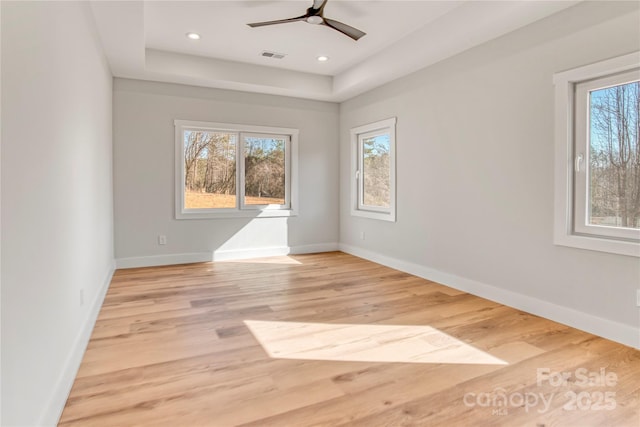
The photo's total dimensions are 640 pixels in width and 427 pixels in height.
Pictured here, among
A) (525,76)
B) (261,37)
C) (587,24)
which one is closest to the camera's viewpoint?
(587,24)

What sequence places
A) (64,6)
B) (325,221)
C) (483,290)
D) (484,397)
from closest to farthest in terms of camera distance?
(484,397)
(64,6)
(483,290)
(325,221)

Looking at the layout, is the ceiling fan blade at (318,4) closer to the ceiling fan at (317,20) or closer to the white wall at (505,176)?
the ceiling fan at (317,20)

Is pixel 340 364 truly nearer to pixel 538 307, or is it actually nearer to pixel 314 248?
pixel 538 307

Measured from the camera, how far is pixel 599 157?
277cm

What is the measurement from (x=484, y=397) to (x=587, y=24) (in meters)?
2.74

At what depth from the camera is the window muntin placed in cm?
260

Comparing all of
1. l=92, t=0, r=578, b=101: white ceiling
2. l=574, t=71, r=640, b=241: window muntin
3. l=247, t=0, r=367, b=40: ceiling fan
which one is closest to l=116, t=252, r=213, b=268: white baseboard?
l=92, t=0, r=578, b=101: white ceiling

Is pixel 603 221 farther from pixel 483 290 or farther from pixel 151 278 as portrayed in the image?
pixel 151 278

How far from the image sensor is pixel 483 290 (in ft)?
11.9

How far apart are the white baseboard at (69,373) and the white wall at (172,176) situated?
1.95 metres

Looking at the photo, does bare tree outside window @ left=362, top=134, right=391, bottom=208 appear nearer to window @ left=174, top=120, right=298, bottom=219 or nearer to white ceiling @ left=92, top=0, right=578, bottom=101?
white ceiling @ left=92, top=0, right=578, bottom=101

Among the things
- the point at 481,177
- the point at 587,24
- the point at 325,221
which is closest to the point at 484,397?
the point at 481,177

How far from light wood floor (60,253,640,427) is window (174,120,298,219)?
189 cm

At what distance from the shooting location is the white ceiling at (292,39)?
3271mm
